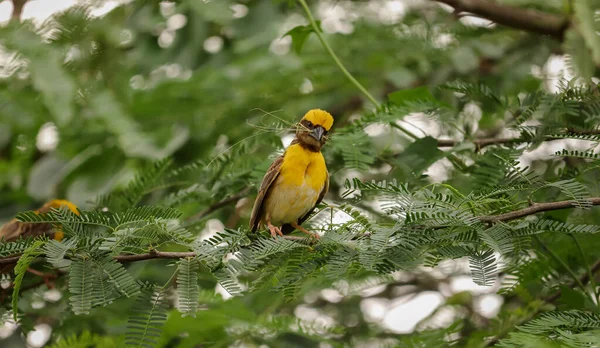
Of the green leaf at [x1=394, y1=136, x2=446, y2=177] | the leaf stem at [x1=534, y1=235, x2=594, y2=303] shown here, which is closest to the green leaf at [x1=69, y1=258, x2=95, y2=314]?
the green leaf at [x1=394, y1=136, x2=446, y2=177]

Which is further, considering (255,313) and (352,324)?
(352,324)

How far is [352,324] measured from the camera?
5.38 m

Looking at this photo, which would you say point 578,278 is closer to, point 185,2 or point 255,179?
point 255,179

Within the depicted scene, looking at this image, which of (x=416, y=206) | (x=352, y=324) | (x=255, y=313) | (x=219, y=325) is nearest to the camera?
(x=416, y=206)

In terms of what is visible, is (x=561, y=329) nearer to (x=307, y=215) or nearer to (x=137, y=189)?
(x=307, y=215)

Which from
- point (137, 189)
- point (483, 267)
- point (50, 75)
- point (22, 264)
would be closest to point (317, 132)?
point (137, 189)

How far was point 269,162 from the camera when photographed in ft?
14.3

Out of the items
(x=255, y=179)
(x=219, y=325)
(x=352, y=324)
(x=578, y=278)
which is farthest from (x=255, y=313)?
(x=578, y=278)

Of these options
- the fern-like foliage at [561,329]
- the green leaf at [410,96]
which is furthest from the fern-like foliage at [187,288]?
the green leaf at [410,96]

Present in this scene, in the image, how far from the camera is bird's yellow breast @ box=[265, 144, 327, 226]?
4148 mm

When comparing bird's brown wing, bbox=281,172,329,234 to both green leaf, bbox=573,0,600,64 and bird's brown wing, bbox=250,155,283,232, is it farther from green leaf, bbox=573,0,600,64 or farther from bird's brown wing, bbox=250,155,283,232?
green leaf, bbox=573,0,600,64

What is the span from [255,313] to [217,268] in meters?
1.53

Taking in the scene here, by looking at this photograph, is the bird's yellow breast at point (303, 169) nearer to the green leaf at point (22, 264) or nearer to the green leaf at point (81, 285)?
the green leaf at point (81, 285)

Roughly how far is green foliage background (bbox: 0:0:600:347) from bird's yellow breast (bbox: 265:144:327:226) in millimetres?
142
